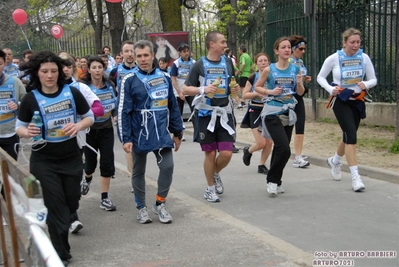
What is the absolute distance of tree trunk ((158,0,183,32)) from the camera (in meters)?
19.1

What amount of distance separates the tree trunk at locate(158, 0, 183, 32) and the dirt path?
6642mm

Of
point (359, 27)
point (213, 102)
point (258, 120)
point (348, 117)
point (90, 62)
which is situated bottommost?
point (258, 120)

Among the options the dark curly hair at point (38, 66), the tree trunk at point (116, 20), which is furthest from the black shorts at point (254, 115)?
the tree trunk at point (116, 20)

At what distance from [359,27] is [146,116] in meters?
7.98

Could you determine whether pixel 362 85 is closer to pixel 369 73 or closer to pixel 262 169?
pixel 369 73

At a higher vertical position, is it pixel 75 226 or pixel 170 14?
pixel 170 14

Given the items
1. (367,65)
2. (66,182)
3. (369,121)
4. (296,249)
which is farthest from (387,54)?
(66,182)

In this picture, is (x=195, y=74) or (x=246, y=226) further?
(x=195, y=74)

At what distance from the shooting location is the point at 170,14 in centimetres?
1919

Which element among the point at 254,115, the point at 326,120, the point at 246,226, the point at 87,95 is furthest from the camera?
the point at 326,120

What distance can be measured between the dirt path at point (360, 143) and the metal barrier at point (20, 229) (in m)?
6.01

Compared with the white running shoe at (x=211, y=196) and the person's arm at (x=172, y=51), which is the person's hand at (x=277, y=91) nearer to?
Result: the white running shoe at (x=211, y=196)

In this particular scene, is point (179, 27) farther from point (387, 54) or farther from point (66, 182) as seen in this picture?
point (66, 182)

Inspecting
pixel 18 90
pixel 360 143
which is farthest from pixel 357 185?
pixel 18 90
